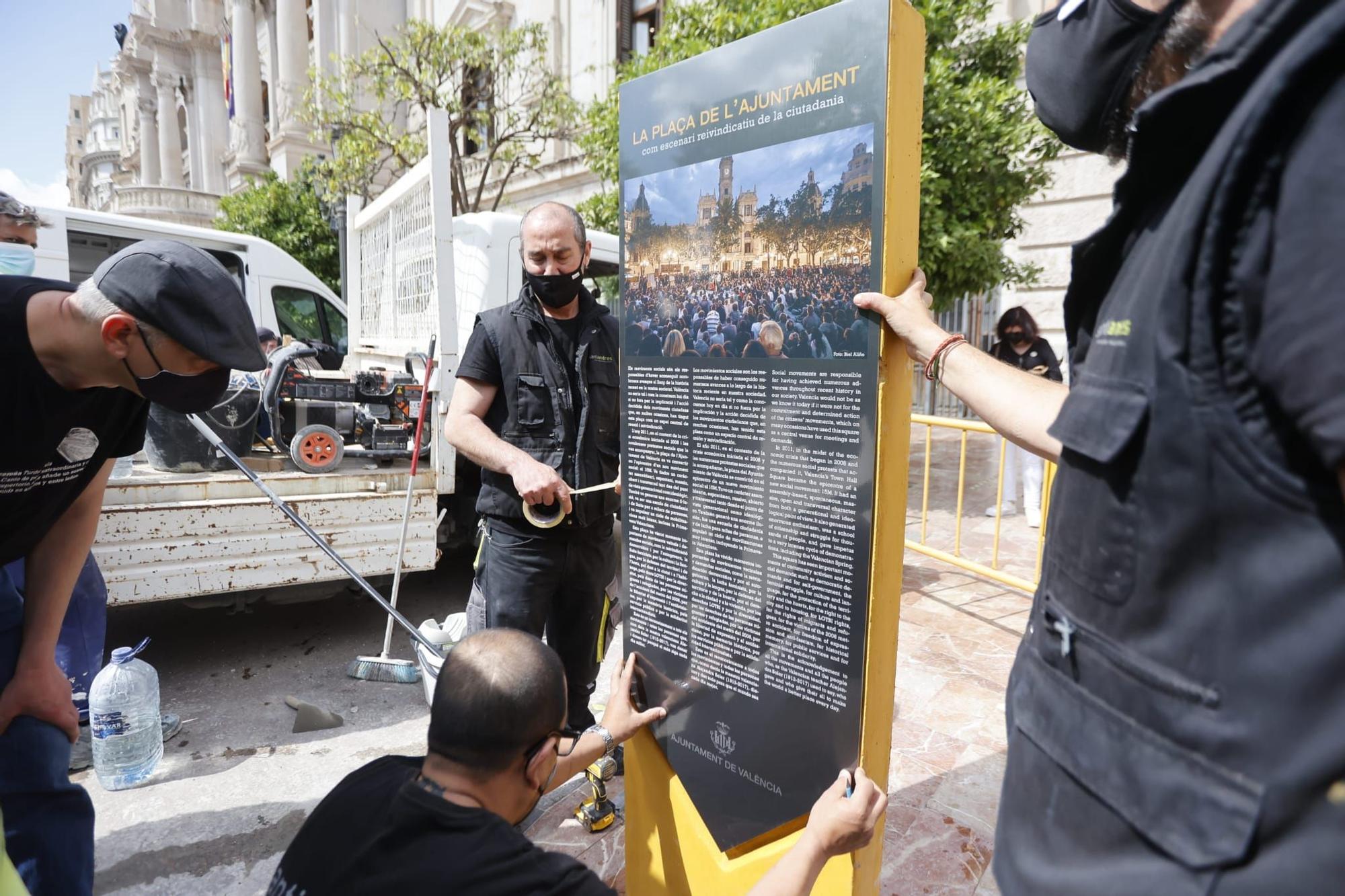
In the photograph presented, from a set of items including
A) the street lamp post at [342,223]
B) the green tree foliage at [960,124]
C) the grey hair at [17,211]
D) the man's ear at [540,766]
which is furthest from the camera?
the street lamp post at [342,223]

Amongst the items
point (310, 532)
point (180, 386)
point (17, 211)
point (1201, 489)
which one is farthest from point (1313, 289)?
point (17, 211)

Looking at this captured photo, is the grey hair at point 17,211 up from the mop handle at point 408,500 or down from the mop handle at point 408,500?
up

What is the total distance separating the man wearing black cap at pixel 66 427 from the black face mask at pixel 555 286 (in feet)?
3.33

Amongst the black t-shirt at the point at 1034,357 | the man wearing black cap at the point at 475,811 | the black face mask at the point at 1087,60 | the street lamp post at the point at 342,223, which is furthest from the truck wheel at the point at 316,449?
the black t-shirt at the point at 1034,357

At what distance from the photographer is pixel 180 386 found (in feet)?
5.61

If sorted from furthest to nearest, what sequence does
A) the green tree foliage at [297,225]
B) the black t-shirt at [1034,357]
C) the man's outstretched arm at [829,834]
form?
the green tree foliage at [297,225]
the black t-shirt at [1034,357]
the man's outstretched arm at [829,834]

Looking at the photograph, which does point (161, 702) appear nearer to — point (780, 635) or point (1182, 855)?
point (780, 635)

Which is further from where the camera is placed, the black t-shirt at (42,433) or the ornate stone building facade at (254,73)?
the ornate stone building facade at (254,73)

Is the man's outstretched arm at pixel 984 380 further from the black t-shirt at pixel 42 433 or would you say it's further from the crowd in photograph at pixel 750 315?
the black t-shirt at pixel 42 433

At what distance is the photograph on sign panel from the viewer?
64.1 inches

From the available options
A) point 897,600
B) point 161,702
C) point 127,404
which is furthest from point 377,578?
point 897,600

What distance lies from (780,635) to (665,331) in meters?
0.85

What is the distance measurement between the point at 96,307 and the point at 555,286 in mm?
1313

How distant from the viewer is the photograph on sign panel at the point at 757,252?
5.34 feet
